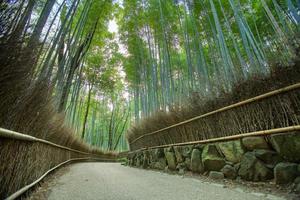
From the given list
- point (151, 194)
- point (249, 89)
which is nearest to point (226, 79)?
point (249, 89)

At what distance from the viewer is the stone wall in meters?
1.76

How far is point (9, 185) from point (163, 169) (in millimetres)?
3313

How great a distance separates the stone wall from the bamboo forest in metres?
0.62

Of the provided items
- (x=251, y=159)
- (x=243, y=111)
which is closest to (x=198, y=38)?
(x=243, y=111)

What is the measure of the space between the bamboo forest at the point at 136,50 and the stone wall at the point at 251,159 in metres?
0.62

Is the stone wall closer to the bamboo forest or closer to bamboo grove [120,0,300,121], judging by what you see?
the bamboo forest

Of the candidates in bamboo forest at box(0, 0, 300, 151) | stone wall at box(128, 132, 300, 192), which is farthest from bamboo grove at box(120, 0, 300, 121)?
stone wall at box(128, 132, 300, 192)

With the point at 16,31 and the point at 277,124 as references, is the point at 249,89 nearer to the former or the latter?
the point at 277,124

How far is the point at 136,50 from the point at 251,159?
700cm

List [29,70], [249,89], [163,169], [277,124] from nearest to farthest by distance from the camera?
[29,70]
[277,124]
[249,89]
[163,169]

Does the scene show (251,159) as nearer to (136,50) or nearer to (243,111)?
(243,111)

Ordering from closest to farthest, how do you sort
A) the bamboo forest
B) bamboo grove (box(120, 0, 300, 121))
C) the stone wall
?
the bamboo forest, the stone wall, bamboo grove (box(120, 0, 300, 121))

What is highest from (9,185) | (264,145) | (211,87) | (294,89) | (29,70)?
(211,87)

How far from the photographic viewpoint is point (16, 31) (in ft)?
4.59
